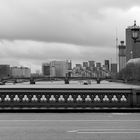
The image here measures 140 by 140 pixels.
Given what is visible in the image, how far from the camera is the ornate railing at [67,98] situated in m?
22.3

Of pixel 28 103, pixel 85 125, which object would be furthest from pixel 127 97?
pixel 85 125

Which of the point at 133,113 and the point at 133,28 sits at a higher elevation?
the point at 133,28

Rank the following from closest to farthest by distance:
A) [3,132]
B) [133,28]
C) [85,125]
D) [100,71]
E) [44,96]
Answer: [3,132] → [85,125] → [133,28] → [44,96] → [100,71]

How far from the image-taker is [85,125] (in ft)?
49.8

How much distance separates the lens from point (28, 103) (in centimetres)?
2253

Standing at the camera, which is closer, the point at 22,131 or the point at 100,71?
the point at 22,131

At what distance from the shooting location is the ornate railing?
2230 centimetres

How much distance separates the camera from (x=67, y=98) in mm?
22531

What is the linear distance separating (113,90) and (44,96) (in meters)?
3.80

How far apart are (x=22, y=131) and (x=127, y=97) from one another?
1011 cm

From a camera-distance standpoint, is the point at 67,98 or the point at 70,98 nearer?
the point at 67,98

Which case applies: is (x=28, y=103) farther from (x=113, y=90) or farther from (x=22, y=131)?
(x=22, y=131)

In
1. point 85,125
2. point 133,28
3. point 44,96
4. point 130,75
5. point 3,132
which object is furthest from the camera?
point 130,75

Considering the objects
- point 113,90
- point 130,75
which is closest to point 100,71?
point 130,75
